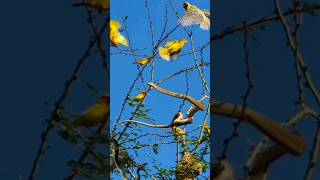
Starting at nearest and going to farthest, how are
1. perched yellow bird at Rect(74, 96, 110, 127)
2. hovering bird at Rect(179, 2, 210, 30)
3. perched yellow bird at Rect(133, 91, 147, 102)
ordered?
1. perched yellow bird at Rect(74, 96, 110, 127)
2. hovering bird at Rect(179, 2, 210, 30)
3. perched yellow bird at Rect(133, 91, 147, 102)

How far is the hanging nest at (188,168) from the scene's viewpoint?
203cm

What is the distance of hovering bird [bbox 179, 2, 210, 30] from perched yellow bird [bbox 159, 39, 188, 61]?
2.9 inches

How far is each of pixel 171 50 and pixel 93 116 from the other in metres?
1.37

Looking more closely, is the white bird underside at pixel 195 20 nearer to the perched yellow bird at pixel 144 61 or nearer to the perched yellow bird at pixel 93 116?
the perched yellow bird at pixel 144 61

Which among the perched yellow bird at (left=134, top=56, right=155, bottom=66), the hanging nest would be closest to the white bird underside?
the perched yellow bird at (left=134, top=56, right=155, bottom=66)

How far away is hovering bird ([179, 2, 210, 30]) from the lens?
6.33 ft

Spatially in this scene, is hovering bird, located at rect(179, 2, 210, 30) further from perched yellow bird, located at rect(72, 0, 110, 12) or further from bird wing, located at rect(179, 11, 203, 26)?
perched yellow bird, located at rect(72, 0, 110, 12)

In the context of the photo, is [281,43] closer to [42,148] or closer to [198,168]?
[42,148]

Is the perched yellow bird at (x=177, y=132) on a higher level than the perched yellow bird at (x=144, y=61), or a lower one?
lower

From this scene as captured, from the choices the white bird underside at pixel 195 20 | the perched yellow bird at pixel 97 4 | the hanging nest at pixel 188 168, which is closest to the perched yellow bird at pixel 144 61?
the white bird underside at pixel 195 20

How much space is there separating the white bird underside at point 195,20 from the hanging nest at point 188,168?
1.53 feet

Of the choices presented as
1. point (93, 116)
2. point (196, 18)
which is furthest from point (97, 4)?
point (196, 18)

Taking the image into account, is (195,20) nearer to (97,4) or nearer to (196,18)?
(196,18)

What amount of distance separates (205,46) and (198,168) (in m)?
0.44
